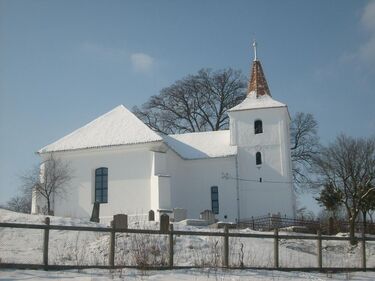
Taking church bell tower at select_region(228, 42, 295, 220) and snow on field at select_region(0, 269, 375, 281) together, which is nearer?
snow on field at select_region(0, 269, 375, 281)

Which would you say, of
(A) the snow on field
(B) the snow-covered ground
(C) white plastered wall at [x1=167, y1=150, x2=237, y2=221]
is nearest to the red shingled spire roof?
(C) white plastered wall at [x1=167, y1=150, x2=237, y2=221]

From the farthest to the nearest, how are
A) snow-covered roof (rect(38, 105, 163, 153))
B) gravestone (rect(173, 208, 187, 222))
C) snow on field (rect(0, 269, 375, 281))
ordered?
1. snow-covered roof (rect(38, 105, 163, 153))
2. gravestone (rect(173, 208, 187, 222))
3. snow on field (rect(0, 269, 375, 281))

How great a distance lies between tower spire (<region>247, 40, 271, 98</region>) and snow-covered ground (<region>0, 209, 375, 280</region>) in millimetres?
22437

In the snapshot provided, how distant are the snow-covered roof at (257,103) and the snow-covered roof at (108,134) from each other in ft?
28.4

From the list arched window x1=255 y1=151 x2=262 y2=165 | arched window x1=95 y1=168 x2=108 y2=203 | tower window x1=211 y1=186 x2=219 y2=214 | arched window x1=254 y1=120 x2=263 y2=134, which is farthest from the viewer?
arched window x1=254 y1=120 x2=263 y2=134

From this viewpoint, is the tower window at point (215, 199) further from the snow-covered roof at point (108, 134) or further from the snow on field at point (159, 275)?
the snow on field at point (159, 275)

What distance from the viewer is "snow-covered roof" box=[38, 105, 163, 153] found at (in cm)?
3709

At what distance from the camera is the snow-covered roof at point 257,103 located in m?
42.8

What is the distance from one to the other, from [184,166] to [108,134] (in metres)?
6.49

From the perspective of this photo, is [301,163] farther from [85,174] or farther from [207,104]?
[85,174]

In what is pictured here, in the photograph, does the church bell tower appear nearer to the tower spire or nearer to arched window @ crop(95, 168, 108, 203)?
the tower spire

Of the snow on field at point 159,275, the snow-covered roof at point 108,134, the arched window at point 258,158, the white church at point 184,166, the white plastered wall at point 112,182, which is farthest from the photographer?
the arched window at point 258,158

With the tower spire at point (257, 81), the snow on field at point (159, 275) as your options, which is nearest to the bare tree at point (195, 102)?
the tower spire at point (257, 81)

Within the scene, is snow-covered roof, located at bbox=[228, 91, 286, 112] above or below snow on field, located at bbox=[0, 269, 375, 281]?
above
